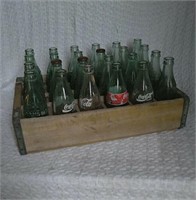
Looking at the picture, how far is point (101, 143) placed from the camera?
2.31 feet

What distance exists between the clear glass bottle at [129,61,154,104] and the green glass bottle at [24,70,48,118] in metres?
0.23

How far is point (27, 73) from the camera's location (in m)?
0.65

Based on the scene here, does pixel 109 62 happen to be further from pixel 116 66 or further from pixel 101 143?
pixel 101 143

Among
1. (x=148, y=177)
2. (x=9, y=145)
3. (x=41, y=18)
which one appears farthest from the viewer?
(x=41, y=18)

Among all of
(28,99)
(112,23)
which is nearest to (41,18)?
(112,23)

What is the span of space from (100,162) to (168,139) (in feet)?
0.65

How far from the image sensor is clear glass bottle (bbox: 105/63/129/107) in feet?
2.26

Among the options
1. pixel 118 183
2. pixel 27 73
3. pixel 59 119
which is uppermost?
pixel 27 73

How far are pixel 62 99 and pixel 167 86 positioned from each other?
0.29 metres

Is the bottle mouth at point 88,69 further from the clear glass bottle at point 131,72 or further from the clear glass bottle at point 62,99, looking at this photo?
the clear glass bottle at point 131,72

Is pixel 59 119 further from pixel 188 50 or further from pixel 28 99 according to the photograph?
pixel 188 50

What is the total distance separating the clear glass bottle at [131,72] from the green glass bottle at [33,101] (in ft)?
0.79

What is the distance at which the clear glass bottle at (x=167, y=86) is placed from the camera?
74cm

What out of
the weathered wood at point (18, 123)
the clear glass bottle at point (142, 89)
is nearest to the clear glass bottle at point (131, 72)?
the clear glass bottle at point (142, 89)
